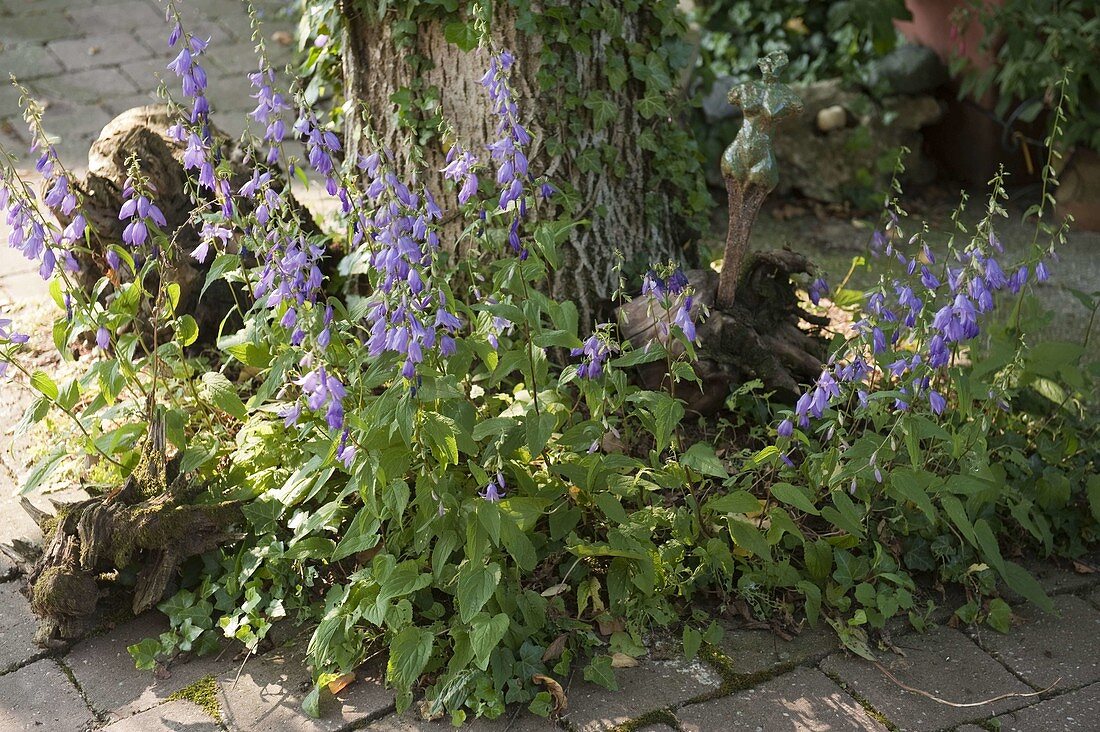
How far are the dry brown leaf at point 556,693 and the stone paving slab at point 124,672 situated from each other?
0.78 meters

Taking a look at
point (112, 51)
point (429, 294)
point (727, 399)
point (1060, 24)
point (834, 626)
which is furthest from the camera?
point (112, 51)

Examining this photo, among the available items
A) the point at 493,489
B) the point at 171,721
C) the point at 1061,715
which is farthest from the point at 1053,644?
the point at 171,721

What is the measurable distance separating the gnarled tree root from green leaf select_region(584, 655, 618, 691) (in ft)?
3.08

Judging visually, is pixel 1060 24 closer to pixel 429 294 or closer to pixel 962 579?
pixel 962 579

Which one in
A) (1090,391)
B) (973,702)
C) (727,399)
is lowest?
(973,702)

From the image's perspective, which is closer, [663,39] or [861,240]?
[663,39]

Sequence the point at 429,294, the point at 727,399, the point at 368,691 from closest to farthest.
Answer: the point at 429,294
the point at 368,691
the point at 727,399

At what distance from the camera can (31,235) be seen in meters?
2.85

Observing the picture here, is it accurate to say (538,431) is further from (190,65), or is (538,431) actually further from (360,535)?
(190,65)

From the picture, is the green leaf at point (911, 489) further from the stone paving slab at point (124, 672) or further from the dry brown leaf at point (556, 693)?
the stone paving slab at point (124, 672)

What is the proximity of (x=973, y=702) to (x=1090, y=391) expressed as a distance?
1.34 m

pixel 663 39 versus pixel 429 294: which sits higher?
pixel 663 39

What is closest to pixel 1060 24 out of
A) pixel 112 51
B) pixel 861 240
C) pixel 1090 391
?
pixel 861 240

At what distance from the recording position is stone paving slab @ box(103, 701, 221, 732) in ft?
8.68
